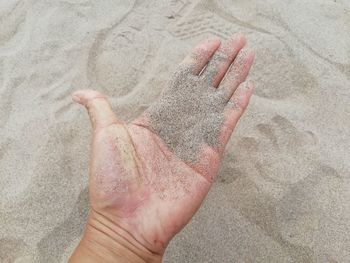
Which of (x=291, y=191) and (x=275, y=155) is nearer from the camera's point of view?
(x=291, y=191)

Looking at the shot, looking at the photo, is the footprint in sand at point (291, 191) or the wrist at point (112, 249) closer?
the wrist at point (112, 249)

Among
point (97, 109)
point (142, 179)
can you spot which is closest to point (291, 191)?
point (142, 179)

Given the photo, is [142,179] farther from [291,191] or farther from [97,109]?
[291,191]

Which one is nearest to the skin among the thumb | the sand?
the thumb

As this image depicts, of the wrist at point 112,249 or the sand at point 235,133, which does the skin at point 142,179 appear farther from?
the sand at point 235,133

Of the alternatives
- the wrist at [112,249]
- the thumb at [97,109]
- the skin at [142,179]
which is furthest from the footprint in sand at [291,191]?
the thumb at [97,109]

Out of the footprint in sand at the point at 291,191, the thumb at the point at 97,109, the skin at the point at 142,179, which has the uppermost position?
the thumb at the point at 97,109

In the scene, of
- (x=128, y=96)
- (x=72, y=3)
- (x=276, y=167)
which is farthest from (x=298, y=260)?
(x=72, y=3)
